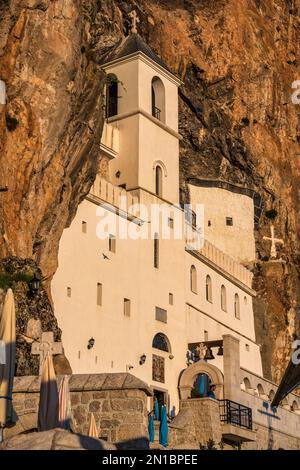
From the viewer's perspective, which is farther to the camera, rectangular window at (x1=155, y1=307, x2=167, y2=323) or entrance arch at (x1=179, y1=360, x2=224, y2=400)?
rectangular window at (x1=155, y1=307, x2=167, y2=323)

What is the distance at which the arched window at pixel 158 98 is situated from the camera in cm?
4097

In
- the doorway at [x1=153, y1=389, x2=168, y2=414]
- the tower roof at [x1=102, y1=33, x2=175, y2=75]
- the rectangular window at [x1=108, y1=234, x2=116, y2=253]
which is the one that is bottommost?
the doorway at [x1=153, y1=389, x2=168, y2=414]

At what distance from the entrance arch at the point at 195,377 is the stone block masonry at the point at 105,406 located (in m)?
19.4

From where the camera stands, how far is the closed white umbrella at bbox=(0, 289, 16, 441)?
1331 cm

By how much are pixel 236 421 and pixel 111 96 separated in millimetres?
16284

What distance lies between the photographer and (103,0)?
44594 millimetres

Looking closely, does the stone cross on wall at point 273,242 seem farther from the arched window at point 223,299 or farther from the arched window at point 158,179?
the arched window at point 158,179

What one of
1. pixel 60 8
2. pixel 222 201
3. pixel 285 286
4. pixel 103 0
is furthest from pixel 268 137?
pixel 60 8

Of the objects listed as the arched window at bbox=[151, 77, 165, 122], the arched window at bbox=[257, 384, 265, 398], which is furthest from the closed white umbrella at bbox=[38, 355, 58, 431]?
the arched window at bbox=[151, 77, 165, 122]

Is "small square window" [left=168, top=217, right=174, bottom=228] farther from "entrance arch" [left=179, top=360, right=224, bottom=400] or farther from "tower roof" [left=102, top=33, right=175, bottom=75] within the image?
"tower roof" [left=102, top=33, right=175, bottom=75]

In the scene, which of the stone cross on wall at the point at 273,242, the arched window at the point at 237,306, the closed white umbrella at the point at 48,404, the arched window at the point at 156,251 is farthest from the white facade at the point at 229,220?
the closed white umbrella at the point at 48,404

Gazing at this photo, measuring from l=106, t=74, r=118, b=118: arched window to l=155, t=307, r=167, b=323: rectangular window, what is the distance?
359 inches

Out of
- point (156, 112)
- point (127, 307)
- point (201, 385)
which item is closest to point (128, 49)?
point (156, 112)

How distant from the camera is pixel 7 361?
13664 millimetres
